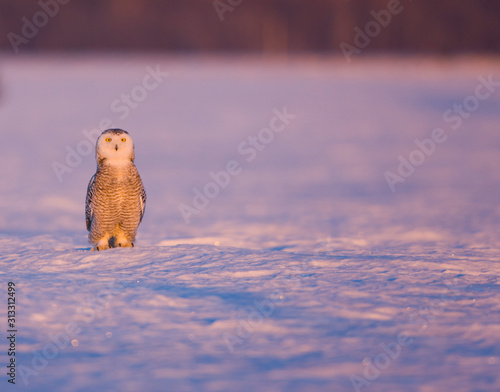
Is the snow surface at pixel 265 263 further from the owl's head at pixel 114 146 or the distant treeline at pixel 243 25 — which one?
the distant treeline at pixel 243 25

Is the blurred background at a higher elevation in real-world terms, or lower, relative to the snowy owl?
higher

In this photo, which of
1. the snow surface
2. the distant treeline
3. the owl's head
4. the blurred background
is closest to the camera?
the snow surface

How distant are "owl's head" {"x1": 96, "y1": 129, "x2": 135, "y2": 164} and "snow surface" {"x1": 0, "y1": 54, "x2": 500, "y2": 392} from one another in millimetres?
680

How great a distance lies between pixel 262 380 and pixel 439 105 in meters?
15.4

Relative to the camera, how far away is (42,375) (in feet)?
9.30

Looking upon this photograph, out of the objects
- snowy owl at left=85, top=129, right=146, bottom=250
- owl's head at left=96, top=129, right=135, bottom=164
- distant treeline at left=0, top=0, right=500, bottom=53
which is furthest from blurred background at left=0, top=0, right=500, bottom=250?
owl's head at left=96, top=129, right=135, bottom=164

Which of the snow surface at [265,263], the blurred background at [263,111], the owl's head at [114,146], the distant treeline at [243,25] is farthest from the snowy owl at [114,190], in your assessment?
the distant treeline at [243,25]

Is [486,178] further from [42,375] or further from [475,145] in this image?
[42,375]

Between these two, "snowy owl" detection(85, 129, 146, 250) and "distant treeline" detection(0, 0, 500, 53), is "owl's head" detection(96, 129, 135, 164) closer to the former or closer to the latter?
"snowy owl" detection(85, 129, 146, 250)

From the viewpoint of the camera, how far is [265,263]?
167 inches

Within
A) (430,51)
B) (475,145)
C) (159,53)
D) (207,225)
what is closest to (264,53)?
(159,53)

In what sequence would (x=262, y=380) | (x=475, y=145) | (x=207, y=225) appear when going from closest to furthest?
(x=262, y=380) < (x=207, y=225) < (x=475, y=145)

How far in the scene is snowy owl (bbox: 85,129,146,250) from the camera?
4121mm

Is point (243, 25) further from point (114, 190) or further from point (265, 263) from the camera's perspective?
point (265, 263)
